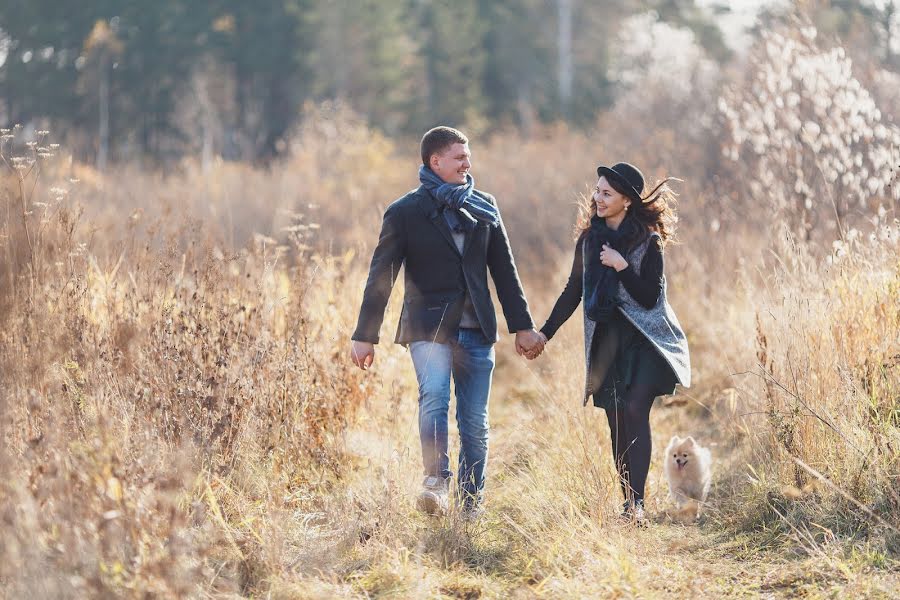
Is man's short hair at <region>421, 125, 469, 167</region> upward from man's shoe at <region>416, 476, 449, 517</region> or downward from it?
upward

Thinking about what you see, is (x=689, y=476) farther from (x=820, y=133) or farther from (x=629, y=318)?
(x=820, y=133)

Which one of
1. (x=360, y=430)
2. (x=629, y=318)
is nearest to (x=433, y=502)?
(x=629, y=318)

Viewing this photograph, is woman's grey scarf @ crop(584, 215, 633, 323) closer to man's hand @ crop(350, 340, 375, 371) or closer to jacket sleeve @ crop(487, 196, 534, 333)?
jacket sleeve @ crop(487, 196, 534, 333)

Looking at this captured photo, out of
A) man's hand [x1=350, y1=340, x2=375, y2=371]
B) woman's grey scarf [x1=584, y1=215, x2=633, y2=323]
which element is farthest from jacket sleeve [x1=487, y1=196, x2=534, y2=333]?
man's hand [x1=350, y1=340, x2=375, y2=371]

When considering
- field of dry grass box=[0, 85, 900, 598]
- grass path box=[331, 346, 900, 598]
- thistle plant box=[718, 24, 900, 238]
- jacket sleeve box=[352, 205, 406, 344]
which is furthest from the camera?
thistle plant box=[718, 24, 900, 238]

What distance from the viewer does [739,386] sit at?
596cm

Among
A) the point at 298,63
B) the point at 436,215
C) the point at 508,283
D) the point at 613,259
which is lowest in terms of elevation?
the point at 508,283

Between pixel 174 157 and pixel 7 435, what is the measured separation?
30050mm

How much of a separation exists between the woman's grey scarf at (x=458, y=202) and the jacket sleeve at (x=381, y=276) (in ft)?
0.66

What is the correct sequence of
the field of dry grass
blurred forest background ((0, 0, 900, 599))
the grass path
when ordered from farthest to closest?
the grass path, blurred forest background ((0, 0, 900, 599)), the field of dry grass

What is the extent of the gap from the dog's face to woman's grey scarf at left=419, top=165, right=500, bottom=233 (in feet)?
4.71

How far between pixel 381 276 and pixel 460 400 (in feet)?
2.21

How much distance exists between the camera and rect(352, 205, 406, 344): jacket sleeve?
457cm

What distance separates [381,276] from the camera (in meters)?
4.58
